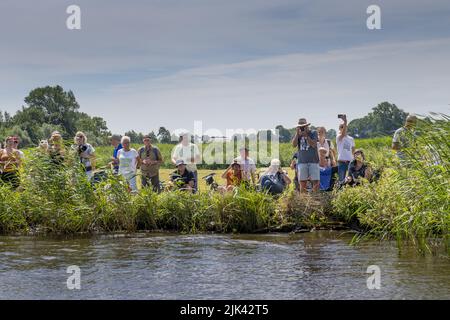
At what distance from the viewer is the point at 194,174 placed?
15.8 m

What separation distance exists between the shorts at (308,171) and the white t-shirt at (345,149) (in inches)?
35.6

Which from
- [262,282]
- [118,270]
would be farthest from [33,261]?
[262,282]

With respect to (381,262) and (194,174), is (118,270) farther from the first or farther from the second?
(194,174)

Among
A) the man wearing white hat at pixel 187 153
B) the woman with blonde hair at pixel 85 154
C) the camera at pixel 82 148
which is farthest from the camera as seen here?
the man wearing white hat at pixel 187 153

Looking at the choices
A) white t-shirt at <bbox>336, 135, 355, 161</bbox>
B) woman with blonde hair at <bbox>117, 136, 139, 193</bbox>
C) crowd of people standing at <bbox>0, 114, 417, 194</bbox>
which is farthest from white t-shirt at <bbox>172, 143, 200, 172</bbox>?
white t-shirt at <bbox>336, 135, 355, 161</bbox>

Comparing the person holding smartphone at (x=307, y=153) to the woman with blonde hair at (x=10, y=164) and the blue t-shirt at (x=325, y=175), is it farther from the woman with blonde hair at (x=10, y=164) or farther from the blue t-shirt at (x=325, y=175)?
the woman with blonde hair at (x=10, y=164)

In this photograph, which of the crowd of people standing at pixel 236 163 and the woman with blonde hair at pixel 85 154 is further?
the woman with blonde hair at pixel 85 154

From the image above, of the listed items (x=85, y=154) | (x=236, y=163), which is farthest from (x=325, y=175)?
(x=85, y=154)

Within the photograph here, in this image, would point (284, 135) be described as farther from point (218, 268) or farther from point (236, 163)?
point (218, 268)

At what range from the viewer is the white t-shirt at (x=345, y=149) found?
15.4m

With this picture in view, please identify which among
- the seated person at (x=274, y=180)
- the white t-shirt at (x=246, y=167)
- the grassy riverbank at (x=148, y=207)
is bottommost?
the grassy riverbank at (x=148, y=207)

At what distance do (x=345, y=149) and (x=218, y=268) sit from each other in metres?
6.04

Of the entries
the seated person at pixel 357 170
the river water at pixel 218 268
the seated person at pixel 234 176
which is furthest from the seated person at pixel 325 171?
the river water at pixel 218 268
